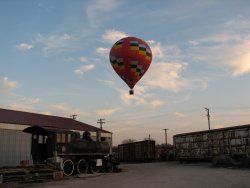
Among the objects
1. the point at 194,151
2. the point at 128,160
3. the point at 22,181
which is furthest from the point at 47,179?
the point at 128,160

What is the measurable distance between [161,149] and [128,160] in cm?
1017

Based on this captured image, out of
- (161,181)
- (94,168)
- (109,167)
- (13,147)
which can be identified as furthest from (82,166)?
(161,181)

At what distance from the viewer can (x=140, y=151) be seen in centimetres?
4688

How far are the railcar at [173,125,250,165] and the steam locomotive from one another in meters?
12.7

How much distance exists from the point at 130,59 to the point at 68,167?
890 cm

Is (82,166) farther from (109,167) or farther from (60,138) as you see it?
(109,167)

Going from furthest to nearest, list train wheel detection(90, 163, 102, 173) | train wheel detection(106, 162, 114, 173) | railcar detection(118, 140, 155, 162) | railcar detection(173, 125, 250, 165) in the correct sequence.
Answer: railcar detection(118, 140, 155, 162) → railcar detection(173, 125, 250, 165) → train wheel detection(106, 162, 114, 173) → train wheel detection(90, 163, 102, 173)

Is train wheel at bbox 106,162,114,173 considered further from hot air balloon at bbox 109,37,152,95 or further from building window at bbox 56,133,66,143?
hot air balloon at bbox 109,37,152,95

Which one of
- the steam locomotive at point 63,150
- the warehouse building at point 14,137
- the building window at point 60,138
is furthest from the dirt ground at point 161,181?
the warehouse building at point 14,137

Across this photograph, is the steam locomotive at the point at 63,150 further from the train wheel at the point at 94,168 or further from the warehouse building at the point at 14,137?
the warehouse building at the point at 14,137

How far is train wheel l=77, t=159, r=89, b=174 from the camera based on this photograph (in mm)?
24406

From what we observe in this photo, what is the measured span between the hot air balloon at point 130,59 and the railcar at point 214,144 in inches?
469

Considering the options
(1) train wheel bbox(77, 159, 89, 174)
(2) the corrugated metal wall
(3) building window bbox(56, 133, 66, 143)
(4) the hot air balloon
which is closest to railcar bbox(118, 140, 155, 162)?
(2) the corrugated metal wall

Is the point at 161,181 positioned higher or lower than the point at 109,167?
lower
